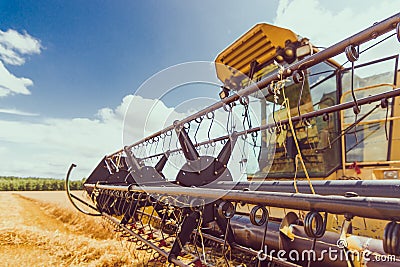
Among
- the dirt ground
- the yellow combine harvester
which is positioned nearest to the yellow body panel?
the yellow combine harvester

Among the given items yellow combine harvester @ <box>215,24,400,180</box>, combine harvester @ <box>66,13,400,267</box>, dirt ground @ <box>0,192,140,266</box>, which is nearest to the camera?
combine harvester @ <box>66,13,400,267</box>

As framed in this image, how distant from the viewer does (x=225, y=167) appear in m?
2.15

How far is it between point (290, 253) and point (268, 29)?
2.60 meters

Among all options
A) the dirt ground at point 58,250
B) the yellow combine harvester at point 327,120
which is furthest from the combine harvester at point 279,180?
the dirt ground at point 58,250

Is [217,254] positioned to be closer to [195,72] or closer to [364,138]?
[195,72]

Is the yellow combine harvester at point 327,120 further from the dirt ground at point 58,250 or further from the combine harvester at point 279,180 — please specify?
the dirt ground at point 58,250

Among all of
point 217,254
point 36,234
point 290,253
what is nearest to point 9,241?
point 36,234

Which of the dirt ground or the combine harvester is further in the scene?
the dirt ground

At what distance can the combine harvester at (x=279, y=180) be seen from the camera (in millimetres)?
935

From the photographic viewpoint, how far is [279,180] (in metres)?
3.04

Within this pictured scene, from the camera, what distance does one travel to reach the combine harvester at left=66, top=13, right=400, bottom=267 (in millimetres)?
935

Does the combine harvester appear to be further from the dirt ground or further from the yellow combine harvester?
the dirt ground

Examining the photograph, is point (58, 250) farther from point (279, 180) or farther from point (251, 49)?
point (251, 49)

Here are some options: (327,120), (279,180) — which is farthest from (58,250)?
(327,120)
